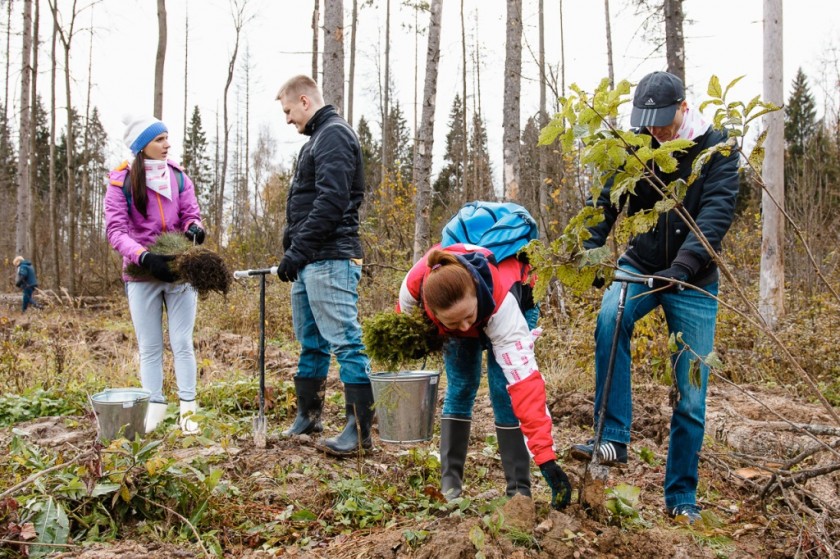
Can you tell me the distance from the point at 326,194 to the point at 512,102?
312 inches

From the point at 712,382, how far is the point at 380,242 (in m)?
6.97

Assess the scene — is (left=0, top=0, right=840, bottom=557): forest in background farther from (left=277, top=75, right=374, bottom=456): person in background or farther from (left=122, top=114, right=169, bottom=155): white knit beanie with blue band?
(left=122, top=114, right=169, bottom=155): white knit beanie with blue band

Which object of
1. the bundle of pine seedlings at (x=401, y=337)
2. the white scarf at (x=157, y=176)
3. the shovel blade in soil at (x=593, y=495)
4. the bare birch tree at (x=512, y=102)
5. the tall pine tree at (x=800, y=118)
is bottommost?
the shovel blade in soil at (x=593, y=495)

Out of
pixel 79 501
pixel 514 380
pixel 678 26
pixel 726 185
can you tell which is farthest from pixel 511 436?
pixel 678 26

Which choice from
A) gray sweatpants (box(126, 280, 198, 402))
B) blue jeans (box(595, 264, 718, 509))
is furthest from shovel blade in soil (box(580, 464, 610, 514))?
gray sweatpants (box(126, 280, 198, 402))

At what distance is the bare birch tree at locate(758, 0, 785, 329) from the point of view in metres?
8.09

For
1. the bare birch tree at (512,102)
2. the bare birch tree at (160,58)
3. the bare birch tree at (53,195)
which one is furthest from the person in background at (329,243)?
the bare birch tree at (53,195)

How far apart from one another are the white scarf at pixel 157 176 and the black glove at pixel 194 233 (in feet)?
0.88

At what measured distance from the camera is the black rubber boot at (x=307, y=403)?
4.20 m

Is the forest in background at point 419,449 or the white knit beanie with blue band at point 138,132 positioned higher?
the white knit beanie with blue band at point 138,132

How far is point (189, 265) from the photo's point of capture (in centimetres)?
409

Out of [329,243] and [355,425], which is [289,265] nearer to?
[329,243]

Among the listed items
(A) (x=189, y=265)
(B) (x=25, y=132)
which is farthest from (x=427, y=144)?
(B) (x=25, y=132)

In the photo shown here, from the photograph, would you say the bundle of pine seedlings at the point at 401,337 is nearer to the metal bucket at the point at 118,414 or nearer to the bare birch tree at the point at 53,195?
the metal bucket at the point at 118,414
